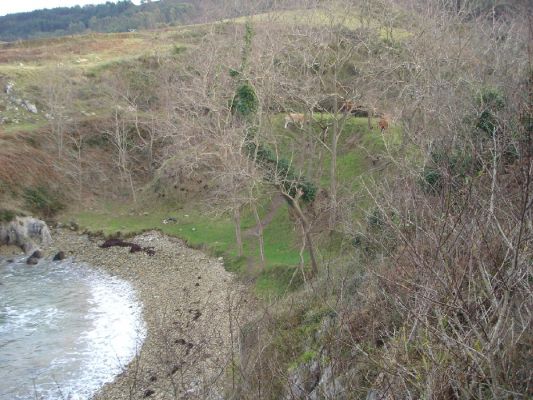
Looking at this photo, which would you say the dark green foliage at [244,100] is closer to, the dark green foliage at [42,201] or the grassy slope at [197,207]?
the grassy slope at [197,207]

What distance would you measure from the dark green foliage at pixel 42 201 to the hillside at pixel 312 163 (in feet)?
0.34

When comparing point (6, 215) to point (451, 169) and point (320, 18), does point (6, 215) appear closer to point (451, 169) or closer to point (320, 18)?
point (320, 18)

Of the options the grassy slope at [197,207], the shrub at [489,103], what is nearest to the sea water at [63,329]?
the grassy slope at [197,207]

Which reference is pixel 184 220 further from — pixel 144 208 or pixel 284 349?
pixel 284 349

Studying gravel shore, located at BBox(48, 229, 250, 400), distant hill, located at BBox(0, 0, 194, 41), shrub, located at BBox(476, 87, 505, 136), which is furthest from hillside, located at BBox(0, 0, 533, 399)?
distant hill, located at BBox(0, 0, 194, 41)

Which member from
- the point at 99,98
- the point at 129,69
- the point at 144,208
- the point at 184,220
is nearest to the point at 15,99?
the point at 99,98

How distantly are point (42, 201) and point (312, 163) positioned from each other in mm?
20841

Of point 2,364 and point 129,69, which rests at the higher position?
point 129,69

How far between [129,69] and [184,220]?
2594 cm

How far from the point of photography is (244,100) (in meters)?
26.4

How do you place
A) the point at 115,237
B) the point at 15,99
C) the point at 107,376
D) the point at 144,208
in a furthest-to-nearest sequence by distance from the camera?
the point at 15,99 < the point at 144,208 < the point at 115,237 < the point at 107,376

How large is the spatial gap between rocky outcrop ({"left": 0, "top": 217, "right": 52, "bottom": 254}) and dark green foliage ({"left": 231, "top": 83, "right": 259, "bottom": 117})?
1711 centimetres

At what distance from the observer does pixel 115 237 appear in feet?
113

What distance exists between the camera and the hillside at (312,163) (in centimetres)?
755
